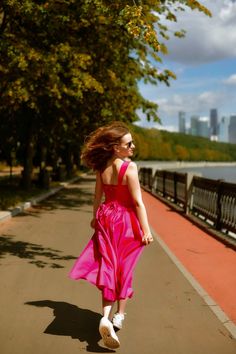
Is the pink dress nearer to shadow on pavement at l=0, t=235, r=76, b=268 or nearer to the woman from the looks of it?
the woman

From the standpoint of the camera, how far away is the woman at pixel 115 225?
4.61 m

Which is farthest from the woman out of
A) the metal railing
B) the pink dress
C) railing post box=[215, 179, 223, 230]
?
railing post box=[215, 179, 223, 230]

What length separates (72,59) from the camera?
14422 millimetres

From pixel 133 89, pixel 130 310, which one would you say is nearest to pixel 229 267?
pixel 130 310

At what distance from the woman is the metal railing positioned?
6.95 m

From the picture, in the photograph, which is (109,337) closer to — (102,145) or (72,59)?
(102,145)

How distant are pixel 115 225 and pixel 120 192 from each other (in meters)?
0.30

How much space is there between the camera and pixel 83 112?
76.9 ft

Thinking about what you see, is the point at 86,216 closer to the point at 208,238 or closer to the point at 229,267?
the point at 208,238

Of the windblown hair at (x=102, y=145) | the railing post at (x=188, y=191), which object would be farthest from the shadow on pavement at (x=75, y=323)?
the railing post at (x=188, y=191)

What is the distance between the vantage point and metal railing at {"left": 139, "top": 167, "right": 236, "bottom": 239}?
11.6 meters

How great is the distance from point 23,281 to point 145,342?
279 centimetres

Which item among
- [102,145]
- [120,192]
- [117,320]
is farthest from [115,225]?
[117,320]

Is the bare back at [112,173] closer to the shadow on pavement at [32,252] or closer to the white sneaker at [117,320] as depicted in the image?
the white sneaker at [117,320]
